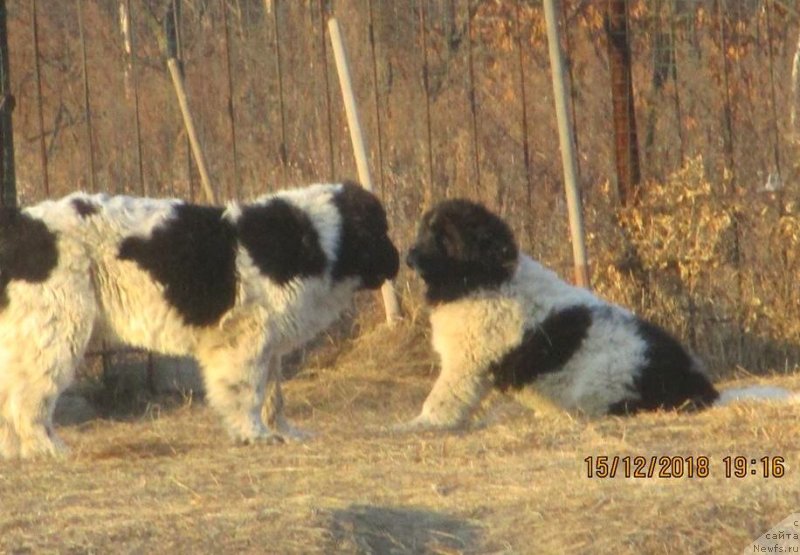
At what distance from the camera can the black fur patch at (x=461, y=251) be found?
295 inches

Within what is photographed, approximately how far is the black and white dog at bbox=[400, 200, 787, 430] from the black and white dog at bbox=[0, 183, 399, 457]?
656 mm

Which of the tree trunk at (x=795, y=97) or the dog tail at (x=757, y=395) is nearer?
the dog tail at (x=757, y=395)

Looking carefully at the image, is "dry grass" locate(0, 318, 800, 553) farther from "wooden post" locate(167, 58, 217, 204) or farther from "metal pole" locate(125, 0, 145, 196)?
"metal pole" locate(125, 0, 145, 196)

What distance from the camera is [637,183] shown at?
9.88 m

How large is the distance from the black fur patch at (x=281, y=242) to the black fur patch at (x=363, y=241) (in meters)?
0.17

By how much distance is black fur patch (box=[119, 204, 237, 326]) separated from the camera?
684cm

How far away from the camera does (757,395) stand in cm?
750

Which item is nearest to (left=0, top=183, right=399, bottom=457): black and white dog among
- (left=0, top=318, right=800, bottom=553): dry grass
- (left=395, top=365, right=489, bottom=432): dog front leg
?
(left=0, top=318, right=800, bottom=553): dry grass

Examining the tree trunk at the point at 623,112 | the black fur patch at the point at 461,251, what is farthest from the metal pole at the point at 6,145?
the tree trunk at the point at 623,112

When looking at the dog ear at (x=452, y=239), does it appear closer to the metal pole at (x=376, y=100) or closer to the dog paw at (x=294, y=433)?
the dog paw at (x=294, y=433)

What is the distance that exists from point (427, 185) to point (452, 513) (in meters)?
5.25

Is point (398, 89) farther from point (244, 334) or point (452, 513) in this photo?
point (452, 513)

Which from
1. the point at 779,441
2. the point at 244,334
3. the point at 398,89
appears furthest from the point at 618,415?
the point at 398,89

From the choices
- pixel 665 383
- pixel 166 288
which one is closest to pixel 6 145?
pixel 166 288
